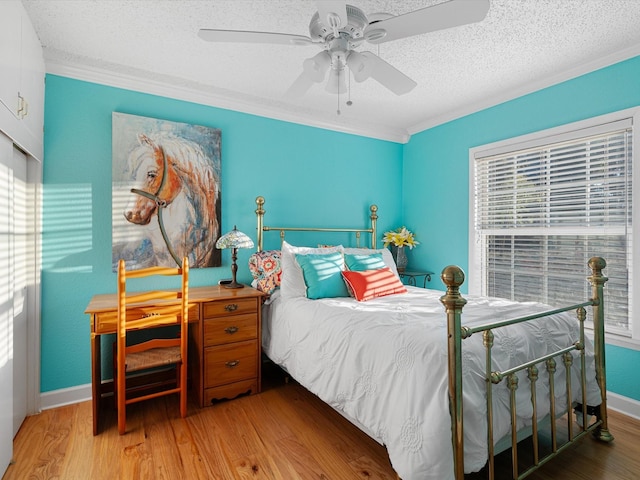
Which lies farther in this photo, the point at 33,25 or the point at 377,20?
the point at 33,25

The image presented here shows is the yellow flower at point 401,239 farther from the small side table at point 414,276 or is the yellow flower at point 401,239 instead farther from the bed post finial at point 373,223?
the small side table at point 414,276

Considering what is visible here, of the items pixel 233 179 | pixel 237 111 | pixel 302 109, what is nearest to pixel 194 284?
pixel 233 179

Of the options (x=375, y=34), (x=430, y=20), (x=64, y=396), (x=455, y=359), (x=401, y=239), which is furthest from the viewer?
(x=401, y=239)

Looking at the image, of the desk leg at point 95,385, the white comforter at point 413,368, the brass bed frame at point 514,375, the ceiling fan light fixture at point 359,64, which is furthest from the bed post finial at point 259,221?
the brass bed frame at point 514,375

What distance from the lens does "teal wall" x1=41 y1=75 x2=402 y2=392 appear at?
2453mm

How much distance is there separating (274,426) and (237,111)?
8.58 feet

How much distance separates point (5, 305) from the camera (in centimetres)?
177

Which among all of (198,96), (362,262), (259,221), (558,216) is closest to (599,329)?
(558,216)

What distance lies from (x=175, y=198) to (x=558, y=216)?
3140 mm

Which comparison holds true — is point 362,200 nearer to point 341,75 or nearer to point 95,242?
point 341,75

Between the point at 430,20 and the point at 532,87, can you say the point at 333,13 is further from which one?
the point at 532,87

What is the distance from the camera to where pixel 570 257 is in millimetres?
2744

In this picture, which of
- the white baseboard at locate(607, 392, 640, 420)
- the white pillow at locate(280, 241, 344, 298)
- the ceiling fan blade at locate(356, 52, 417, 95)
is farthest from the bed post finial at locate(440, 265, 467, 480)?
the white baseboard at locate(607, 392, 640, 420)

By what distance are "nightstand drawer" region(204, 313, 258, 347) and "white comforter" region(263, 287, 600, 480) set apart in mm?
348
